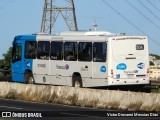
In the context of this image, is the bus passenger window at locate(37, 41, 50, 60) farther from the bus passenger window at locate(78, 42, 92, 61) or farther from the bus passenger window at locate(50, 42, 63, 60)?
the bus passenger window at locate(78, 42, 92, 61)

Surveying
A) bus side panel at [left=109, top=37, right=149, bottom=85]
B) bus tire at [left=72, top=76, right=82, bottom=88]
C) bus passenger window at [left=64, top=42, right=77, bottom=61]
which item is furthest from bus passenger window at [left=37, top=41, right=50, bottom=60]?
bus side panel at [left=109, top=37, right=149, bottom=85]

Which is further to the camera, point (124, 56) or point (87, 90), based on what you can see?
point (124, 56)

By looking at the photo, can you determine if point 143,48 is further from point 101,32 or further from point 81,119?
point 81,119

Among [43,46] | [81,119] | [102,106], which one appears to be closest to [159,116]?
[81,119]

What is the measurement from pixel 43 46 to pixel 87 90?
8617 mm

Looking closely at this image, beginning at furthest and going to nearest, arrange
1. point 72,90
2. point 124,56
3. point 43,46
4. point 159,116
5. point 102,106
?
point 43,46 < point 124,56 < point 72,90 < point 102,106 < point 159,116

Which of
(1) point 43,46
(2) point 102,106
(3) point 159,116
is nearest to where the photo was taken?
(3) point 159,116

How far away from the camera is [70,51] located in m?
37.1

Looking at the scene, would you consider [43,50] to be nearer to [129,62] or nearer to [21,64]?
[21,64]

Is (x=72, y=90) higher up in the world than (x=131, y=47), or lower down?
lower down

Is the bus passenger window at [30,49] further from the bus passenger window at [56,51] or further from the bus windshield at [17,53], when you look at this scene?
the bus passenger window at [56,51]

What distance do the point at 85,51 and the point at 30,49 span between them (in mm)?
5733

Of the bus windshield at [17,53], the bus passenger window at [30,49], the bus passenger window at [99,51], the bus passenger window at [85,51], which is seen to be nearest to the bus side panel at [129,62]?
the bus passenger window at [99,51]

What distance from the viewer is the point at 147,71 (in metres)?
35.7
